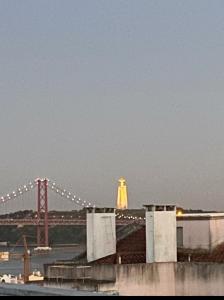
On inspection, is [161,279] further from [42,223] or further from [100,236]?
[42,223]

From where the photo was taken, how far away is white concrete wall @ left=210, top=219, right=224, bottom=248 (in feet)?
89.4

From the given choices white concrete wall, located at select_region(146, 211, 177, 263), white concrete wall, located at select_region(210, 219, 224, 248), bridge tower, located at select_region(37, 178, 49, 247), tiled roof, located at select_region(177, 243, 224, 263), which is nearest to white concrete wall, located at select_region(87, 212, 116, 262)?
white concrete wall, located at select_region(146, 211, 177, 263)

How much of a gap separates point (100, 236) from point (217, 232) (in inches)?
175

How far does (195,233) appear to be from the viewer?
28094 mm

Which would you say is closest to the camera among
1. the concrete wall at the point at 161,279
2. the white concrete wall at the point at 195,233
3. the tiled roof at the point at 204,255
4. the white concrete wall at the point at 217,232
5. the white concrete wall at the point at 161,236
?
the concrete wall at the point at 161,279

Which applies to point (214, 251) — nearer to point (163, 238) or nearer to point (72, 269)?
point (163, 238)

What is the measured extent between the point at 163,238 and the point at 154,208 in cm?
108

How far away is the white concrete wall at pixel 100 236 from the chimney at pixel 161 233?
2.27m

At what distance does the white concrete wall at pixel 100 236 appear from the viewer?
2911 centimetres

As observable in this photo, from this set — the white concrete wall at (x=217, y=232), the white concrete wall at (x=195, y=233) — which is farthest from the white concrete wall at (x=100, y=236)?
the white concrete wall at (x=217, y=232)

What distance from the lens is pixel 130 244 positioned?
102 ft

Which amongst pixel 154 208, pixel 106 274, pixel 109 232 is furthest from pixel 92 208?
pixel 106 274

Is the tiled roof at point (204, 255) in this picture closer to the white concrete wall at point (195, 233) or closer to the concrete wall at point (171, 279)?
the white concrete wall at point (195, 233)

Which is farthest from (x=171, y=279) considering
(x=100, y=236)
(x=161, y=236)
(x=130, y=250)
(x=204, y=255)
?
(x=100, y=236)
